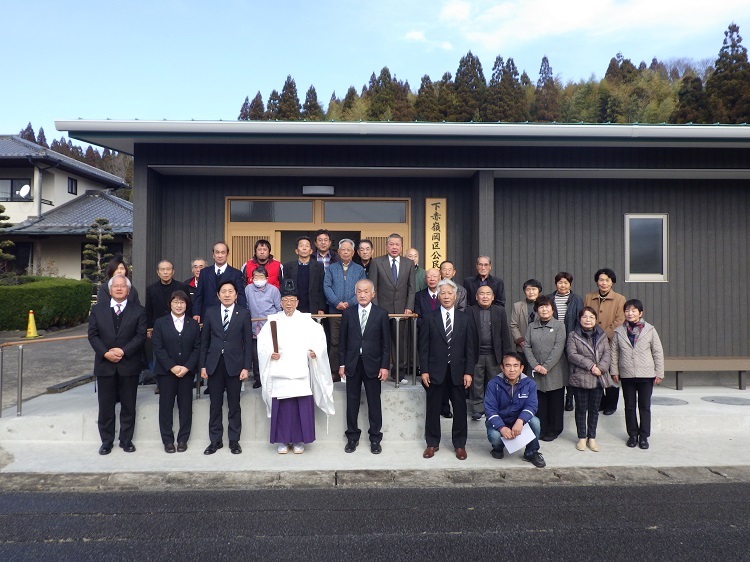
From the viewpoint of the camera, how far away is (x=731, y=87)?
36125mm

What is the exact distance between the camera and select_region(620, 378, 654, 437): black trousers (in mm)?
6516

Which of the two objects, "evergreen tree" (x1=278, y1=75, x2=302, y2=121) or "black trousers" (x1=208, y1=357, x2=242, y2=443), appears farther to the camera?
"evergreen tree" (x1=278, y1=75, x2=302, y2=121)

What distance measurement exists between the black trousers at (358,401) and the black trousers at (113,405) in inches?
91.5

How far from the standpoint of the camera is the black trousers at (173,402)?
20.9ft

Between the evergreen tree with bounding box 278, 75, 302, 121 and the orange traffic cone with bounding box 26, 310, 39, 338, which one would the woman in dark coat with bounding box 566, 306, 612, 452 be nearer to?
the orange traffic cone with bounding box 26, 310, 39, 338

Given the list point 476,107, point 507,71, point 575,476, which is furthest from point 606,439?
point 507,71

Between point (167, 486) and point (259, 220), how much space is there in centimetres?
485

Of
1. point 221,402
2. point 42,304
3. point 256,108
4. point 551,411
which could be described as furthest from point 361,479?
point 256,108

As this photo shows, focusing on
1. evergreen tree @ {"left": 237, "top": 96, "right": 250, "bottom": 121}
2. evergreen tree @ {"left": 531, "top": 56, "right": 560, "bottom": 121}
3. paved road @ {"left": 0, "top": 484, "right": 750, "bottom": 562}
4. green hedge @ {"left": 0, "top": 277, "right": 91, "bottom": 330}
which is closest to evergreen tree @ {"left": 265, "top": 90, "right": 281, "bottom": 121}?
evergreen tree @ {"left": 237, "top": 96, "right": 250, "bottom": 121}

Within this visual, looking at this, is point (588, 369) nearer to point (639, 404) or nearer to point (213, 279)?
point (639, 404)

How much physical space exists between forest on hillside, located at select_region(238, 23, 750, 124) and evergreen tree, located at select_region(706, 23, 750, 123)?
5 cm

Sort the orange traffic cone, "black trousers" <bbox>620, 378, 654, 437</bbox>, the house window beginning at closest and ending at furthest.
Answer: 1. "black trousers" <bbox>620, 378, 654, 437</bbox>
2. the orange traffic cone
3. the house window

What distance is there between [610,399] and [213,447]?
463 centimetres

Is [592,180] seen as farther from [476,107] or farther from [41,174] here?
[476,107]
